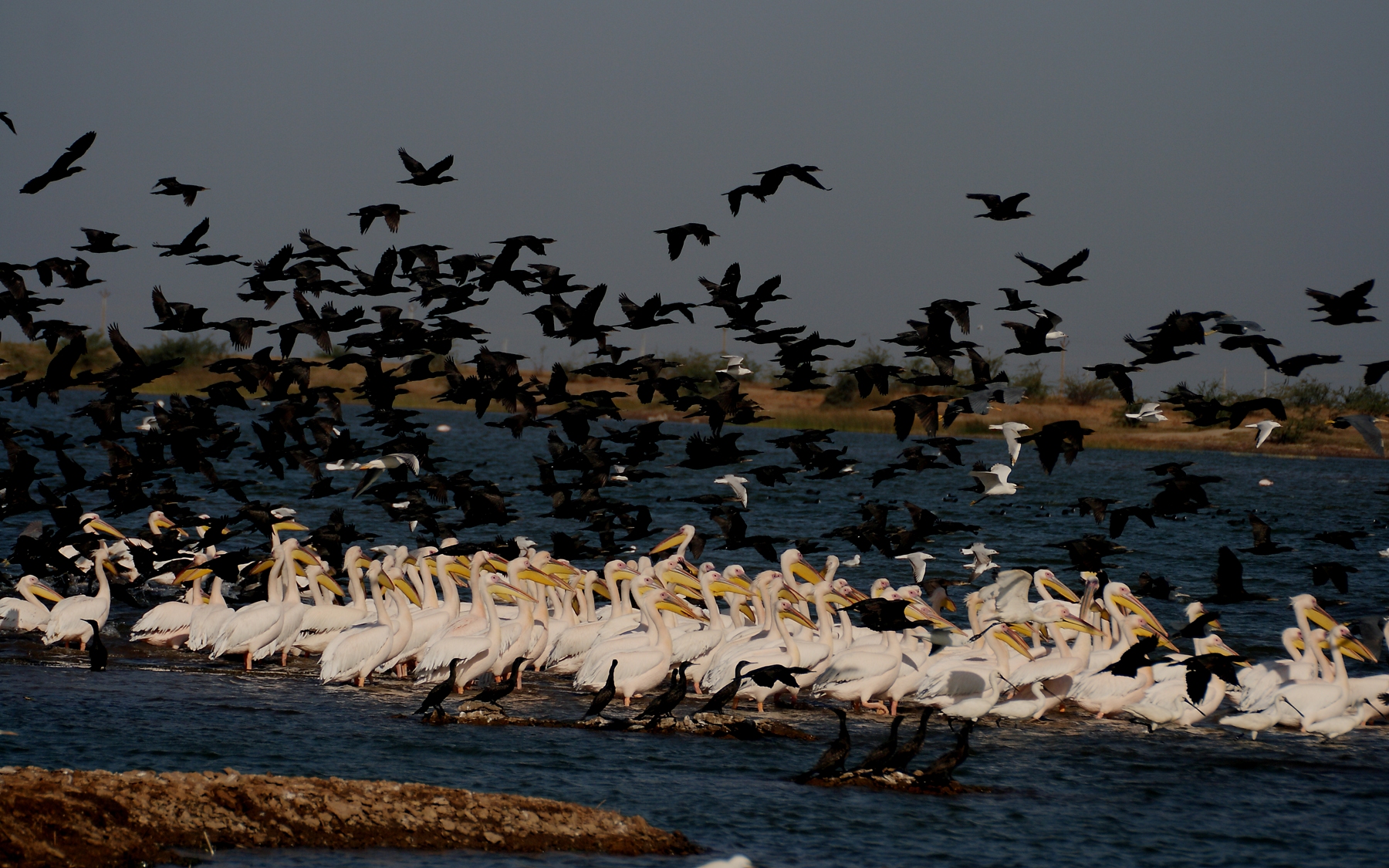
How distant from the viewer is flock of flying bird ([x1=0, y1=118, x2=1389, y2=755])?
12180 millimetres

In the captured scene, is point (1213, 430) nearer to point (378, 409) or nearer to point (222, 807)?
point (378, 409)

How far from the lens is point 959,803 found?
32.6 feet

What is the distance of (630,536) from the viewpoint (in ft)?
54.2

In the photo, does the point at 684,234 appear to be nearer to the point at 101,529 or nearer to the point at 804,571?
the point at 804,571

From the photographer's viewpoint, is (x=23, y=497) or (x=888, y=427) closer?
(x=23, y=497)

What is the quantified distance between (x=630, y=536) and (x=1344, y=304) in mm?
8197

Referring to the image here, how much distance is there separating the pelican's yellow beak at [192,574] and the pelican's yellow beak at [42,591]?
124 centimetres

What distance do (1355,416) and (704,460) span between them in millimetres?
5452

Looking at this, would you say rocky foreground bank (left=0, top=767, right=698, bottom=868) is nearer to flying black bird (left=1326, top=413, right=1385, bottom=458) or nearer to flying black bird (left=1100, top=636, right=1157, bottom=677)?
flying black bird (left=1100, top=636, right=1157, bottom=677)

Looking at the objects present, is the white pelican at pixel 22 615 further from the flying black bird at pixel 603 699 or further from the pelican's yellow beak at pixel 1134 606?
the pelican's yellow beak at pixel 1134 606

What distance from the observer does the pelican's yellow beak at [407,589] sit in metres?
15.6

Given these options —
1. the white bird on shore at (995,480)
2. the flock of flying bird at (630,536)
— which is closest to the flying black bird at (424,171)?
the flock of flying bird at (630,536)

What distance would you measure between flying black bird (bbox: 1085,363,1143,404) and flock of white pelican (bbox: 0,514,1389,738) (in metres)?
1.88

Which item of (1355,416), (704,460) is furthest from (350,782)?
(1355,416)
